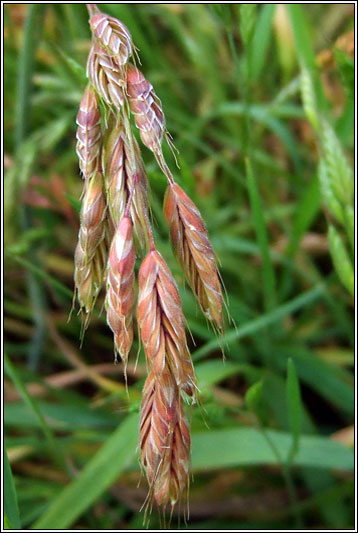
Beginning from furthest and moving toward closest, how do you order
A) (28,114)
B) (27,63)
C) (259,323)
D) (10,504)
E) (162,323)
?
(28,114) → (27,63) → (259,323) → (10,504) → (162,323)

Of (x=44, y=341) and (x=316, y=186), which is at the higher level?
(x=316, y=186)

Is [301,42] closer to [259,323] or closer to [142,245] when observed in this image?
[259,323]

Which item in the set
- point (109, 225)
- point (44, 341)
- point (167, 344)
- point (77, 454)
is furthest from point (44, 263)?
point (167, 344)

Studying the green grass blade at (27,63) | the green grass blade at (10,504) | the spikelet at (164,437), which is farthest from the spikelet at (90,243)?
the green grass blade at (27,63)

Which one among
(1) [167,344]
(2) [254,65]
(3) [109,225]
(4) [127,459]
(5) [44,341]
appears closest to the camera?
(1) [167,344]

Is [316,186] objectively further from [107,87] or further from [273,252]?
[107,87]

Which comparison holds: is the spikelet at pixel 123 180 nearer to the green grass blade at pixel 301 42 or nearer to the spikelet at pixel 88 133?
the spikelet at pixel 88 133

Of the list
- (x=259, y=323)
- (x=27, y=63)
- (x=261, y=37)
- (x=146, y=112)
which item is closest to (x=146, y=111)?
(x=146, y=112)
